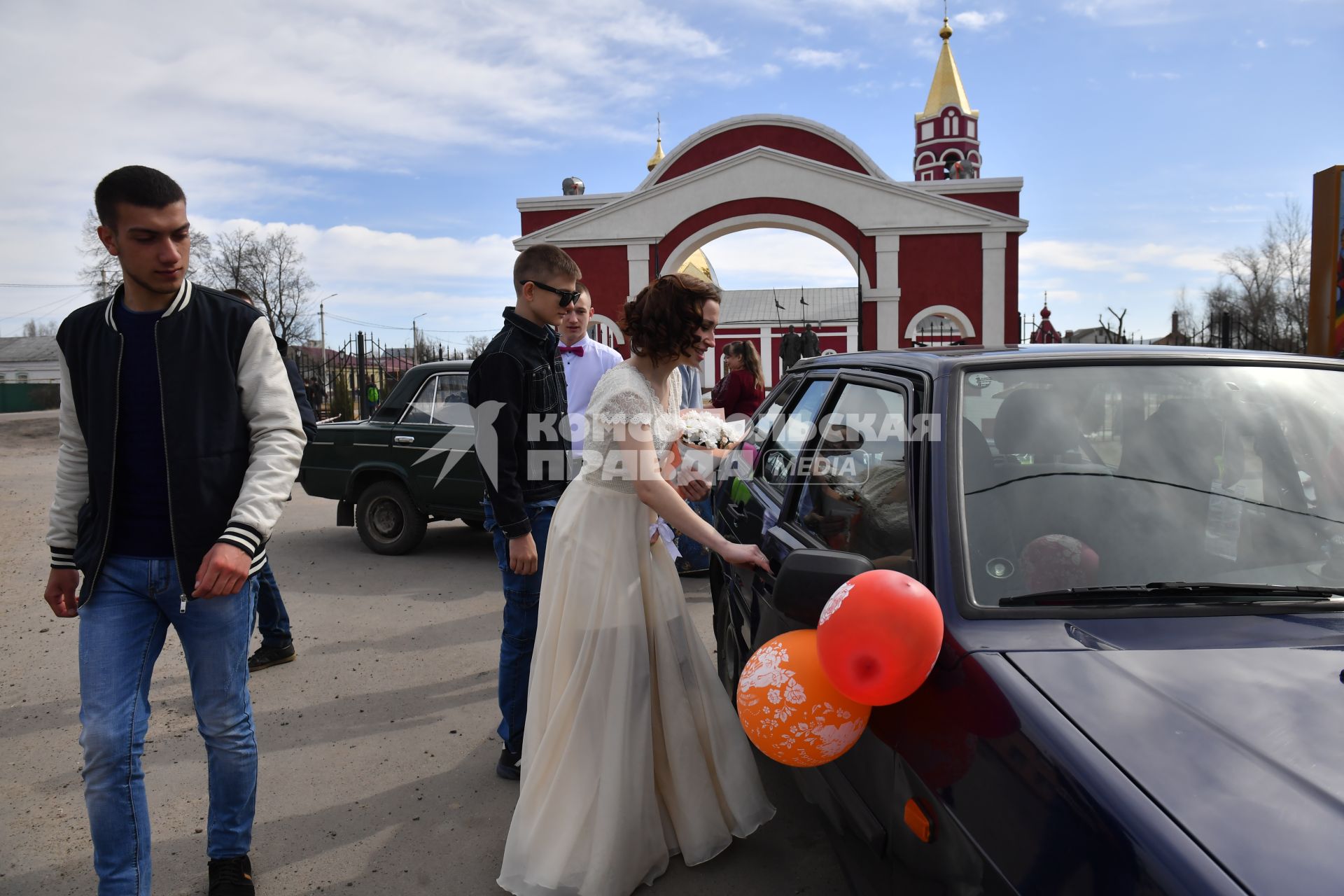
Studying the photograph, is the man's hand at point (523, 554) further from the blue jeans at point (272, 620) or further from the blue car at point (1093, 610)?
the blue jeans at point (272, 620)

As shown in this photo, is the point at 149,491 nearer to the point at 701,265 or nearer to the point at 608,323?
the point at 608,323

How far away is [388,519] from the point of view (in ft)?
26.0

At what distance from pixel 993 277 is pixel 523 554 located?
2242 cm

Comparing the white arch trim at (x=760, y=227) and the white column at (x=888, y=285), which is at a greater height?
the white arch trim at (x=760, y=227)

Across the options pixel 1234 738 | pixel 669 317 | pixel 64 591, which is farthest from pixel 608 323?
pixel 1234 738

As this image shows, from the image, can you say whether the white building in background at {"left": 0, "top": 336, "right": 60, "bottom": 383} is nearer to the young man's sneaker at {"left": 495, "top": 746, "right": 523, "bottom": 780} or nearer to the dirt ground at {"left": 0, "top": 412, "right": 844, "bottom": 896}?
the dirt ground at {"left": 0, "top": 412, "right": 844, "bottom": 896}

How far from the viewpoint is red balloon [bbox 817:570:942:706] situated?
173 centimetres

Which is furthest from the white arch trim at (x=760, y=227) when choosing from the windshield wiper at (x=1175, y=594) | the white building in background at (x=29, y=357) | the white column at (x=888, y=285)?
the white building in background at (x=29, y=357)

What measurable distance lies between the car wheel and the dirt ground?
3.96ft

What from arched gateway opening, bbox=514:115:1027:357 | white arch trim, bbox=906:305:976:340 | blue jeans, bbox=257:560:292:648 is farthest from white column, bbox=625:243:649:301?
blue jeans, bbox=257:560:292:648

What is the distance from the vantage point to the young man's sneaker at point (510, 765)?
3510 millimetres

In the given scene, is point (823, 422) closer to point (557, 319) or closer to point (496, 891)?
point (557, 319)

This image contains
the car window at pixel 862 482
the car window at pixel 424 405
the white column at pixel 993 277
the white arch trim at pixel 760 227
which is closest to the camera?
the car window at pixel 862 482

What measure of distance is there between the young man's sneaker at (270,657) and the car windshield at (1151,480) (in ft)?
13.8
